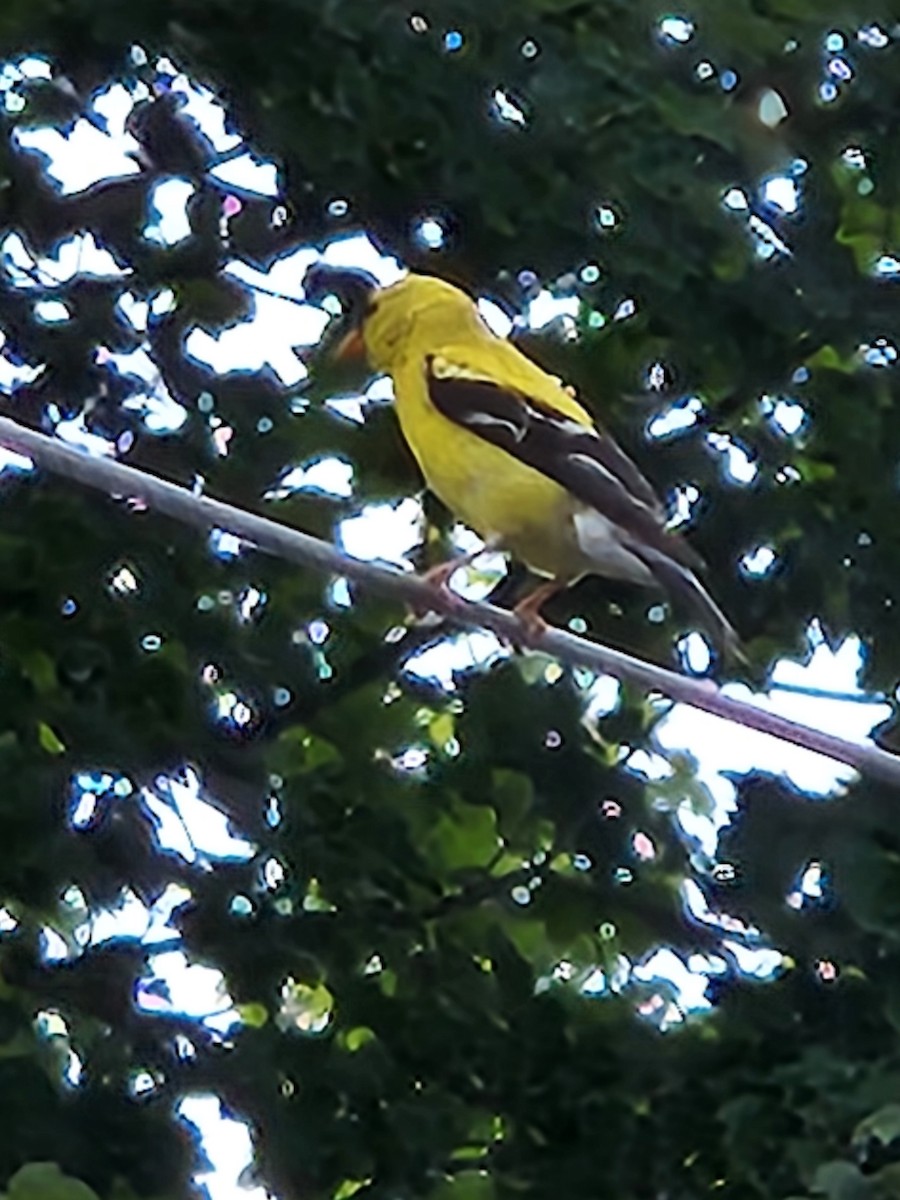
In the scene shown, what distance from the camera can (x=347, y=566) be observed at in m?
2.58

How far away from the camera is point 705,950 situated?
13.7 feet

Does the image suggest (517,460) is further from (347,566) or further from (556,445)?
(347,566)

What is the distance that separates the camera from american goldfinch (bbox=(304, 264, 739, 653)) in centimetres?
340

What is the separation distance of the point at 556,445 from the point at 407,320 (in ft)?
1.51

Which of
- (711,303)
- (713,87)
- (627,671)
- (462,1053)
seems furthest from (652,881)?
(627,671)

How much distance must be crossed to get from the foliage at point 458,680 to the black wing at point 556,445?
472 millimetres

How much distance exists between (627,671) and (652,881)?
5.58ft

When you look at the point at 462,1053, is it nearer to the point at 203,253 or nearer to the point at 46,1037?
the point at 46,1037

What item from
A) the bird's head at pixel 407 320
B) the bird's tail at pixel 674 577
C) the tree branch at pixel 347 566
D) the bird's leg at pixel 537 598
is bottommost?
the tree branch at pixel 347 566

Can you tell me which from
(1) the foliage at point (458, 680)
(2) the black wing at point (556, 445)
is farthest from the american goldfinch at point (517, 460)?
(1) the foliage at point (458, 680)

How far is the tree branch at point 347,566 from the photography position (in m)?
2.50

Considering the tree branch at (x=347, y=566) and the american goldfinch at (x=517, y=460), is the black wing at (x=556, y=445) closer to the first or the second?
the american goldfinch at (x=517, y=460)

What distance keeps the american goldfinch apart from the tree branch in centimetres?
61

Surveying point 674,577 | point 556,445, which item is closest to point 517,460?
point 556,445
